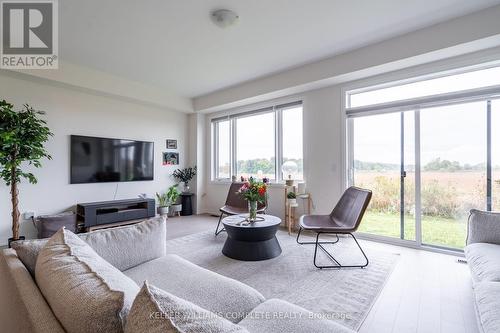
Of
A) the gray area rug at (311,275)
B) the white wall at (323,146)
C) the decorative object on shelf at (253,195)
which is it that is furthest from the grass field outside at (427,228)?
the decorative object on shelf at (253,195)

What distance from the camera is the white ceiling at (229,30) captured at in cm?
242

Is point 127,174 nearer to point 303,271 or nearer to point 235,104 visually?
point 235,104

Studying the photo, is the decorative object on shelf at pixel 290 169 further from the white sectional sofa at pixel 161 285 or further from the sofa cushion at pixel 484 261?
the white sectional sofa at pixel 161 285

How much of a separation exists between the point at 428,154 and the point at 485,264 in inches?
72.7

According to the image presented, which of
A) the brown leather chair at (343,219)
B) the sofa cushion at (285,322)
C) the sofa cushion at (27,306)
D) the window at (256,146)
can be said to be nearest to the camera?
the sofa cushion at (27,306)

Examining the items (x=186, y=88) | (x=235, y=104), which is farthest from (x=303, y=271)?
(x=186, y=88)

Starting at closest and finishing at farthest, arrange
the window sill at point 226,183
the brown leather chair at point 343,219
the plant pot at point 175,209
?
the brown leather chair at point 343,219
the window sill at point 226,183
the plant pot at point 175,209

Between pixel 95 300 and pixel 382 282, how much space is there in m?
2.42

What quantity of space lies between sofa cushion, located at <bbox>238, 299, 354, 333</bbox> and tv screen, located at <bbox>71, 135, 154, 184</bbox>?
13.6 feet

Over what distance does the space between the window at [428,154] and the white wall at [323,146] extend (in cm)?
20

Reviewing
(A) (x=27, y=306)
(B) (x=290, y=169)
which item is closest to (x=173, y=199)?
(B) (x=290, y=169)

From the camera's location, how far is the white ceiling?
2416 millimetres

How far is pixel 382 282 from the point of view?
2.27 m
